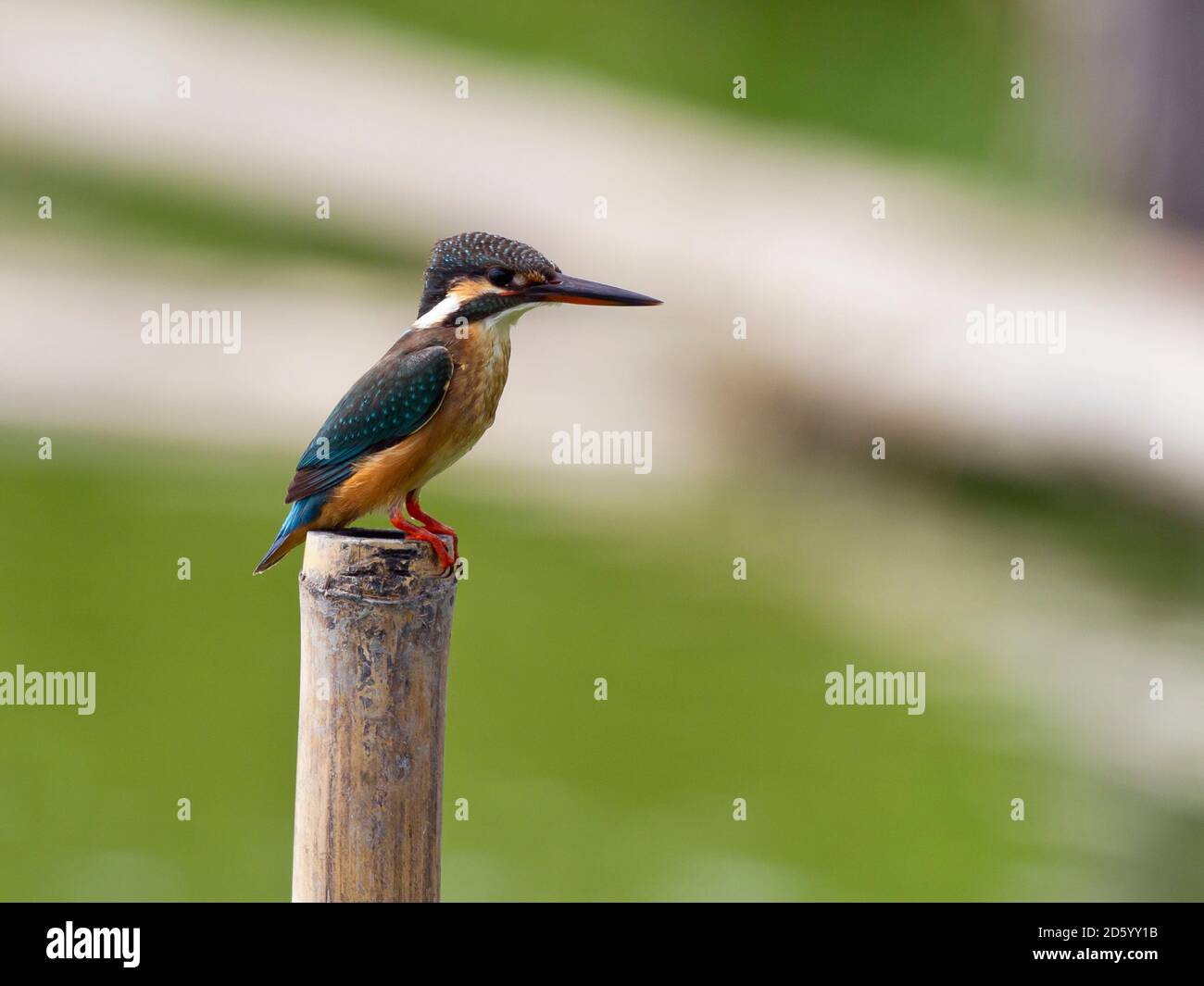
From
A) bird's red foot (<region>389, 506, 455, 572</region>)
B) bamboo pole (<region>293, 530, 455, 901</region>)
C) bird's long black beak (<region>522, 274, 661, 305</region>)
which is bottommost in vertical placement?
bamboo pole (<region>293, 530, 455, 901</region>)

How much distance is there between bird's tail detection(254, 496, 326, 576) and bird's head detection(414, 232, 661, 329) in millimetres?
416

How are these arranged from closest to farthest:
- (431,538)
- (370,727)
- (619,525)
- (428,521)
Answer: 1. (370,727)
2. (431,538)
3. (428,521)
4. (619,525)

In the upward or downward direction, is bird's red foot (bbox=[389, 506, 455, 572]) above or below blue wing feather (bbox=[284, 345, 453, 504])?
below

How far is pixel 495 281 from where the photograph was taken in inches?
116

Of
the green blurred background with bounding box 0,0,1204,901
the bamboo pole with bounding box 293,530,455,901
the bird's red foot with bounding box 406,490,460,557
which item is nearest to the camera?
the bamboo pole with bounding box 293,530,455,901

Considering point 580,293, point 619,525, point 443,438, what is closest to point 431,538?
point 443,438

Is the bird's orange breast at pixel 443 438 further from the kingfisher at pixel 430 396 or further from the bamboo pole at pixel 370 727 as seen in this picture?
the bamboo pole at pixel 370 727

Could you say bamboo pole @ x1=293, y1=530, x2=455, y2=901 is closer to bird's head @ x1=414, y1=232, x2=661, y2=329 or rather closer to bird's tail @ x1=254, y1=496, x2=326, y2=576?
bird's tail @ x1=254, y1=496, x2=326, y2=576

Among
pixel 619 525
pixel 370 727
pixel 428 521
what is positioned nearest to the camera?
pixel 370 727

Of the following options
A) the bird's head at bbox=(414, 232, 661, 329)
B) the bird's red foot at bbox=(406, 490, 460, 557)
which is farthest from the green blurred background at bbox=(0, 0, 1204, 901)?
the bird's head at bbox=(414, 232, 661, 329)

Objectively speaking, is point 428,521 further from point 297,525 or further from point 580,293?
point 580,293

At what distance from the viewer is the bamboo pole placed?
2.42 meters

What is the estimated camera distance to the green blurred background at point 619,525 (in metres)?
5.96

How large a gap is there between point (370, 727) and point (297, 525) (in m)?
0.61
